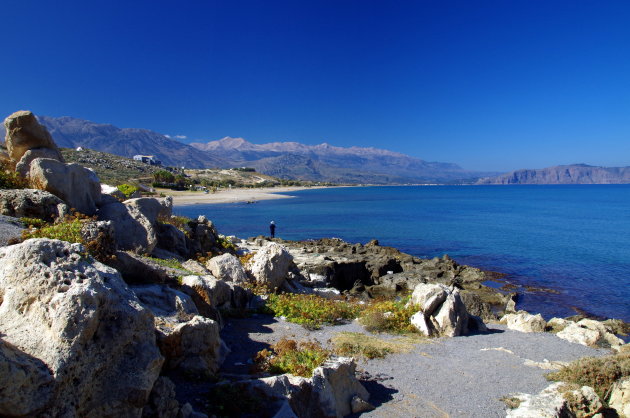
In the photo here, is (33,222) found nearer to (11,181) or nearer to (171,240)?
(11,181)

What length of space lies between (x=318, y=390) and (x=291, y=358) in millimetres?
1874

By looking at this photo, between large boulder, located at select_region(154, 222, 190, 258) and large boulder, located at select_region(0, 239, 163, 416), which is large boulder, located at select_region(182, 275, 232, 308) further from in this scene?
large boulder, located at select_region(154, 222, 190, 258)

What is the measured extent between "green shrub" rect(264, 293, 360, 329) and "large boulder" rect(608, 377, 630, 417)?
25.8 ft

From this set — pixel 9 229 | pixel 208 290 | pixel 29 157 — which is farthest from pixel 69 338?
pixel 29 157

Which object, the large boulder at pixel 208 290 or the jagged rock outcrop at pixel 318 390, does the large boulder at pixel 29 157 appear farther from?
the jagged rock outcrop at pixel 318 390

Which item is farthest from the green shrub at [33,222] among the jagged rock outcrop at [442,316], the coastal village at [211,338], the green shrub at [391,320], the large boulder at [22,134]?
the jagged rock outcrop at [442,316]

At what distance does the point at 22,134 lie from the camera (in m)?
16.8

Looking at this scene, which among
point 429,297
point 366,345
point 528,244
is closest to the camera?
point 366,345

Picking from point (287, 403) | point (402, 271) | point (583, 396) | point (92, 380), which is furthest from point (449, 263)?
point (92, 380)

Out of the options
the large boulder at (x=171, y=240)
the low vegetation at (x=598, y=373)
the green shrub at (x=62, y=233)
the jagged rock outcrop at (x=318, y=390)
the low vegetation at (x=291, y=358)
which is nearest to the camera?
the jagged rock outcrop at (x=318, y=390)

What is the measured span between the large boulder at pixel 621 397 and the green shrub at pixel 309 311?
25.8 ft

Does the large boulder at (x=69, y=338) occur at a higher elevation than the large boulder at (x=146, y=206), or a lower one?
lower

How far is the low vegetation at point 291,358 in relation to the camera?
911 centimetres

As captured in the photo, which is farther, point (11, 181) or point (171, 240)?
point (171, 240)
